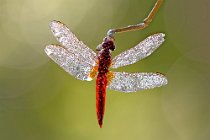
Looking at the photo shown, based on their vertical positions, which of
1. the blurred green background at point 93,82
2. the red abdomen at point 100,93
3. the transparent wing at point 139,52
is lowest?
the red abdomen at point 100,93

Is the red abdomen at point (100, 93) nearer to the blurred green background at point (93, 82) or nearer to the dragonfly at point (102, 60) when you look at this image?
the dragonfly at point (102, 60)

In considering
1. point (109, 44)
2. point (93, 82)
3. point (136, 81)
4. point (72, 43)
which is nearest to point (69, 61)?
point (72, 43)

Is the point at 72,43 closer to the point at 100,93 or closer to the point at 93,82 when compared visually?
the point at 100,93

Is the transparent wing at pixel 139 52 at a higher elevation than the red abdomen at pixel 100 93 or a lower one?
higher

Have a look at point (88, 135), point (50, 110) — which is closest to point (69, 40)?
point (88, 135)

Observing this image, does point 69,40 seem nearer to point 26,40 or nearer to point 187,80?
point 187,80

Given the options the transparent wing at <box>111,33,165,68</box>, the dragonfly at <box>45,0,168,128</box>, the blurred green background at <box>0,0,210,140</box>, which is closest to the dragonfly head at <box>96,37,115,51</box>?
the dragonfly at <box>45,0,168,128</box>

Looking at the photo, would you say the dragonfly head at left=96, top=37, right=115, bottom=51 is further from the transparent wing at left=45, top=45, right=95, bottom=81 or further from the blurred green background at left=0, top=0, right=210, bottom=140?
the blurred green background at left=0, top=0, right=210, bottom=140

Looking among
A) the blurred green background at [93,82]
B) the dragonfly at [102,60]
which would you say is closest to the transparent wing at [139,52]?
the dragonfly at [102,60]
